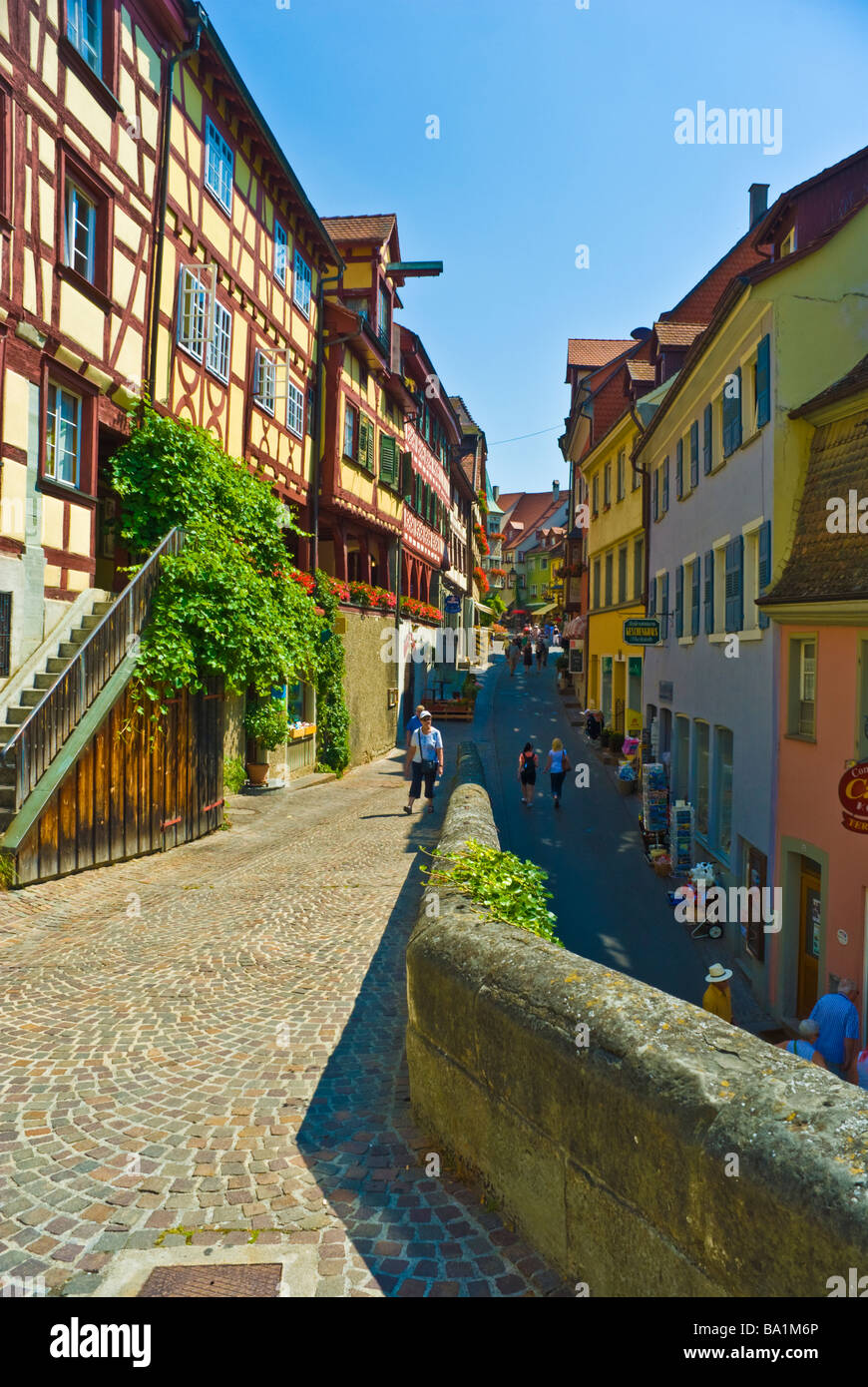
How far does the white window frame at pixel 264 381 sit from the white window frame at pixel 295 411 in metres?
0.54

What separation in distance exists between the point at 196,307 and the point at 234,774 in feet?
26.2

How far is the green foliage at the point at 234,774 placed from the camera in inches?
628

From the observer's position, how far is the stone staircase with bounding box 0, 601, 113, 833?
28.9 ft

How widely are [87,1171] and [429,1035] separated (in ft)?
5.38

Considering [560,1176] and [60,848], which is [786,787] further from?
[560,1176]

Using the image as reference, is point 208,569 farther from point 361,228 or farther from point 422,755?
point 361,228

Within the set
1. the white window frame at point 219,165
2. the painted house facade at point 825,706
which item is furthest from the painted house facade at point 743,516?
the white window frame at point 219,165

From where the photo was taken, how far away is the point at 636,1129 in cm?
283

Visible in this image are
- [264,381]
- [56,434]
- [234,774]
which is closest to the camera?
[56,434]

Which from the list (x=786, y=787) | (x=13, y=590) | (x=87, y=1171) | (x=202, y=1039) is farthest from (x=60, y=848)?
(x=786, y=787)

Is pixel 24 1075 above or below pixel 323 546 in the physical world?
below

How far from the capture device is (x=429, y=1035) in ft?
Result: 14.1

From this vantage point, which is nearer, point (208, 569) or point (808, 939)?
point (208, 569)

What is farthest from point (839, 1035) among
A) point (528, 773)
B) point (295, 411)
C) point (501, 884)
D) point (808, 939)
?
point (295, 411)
